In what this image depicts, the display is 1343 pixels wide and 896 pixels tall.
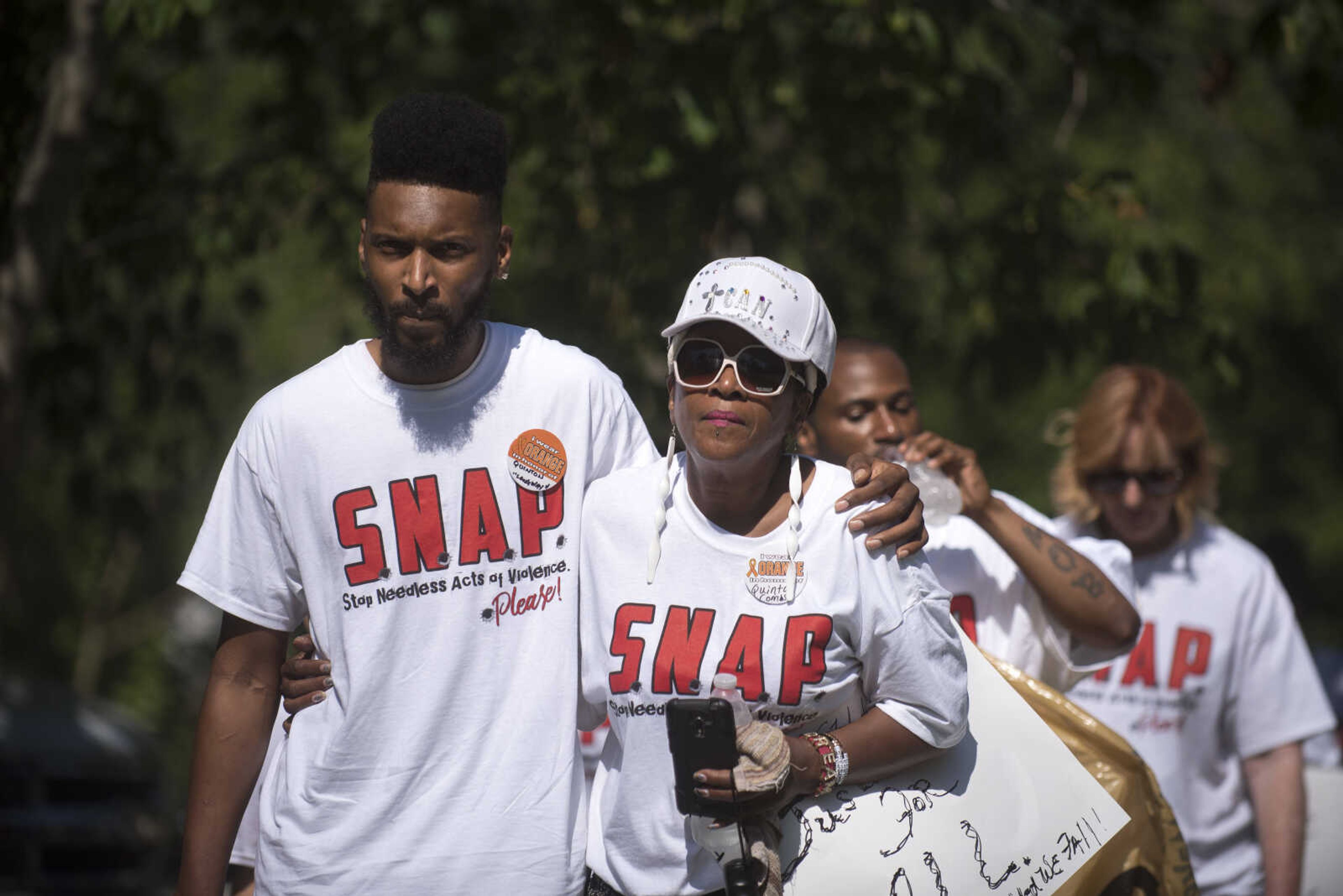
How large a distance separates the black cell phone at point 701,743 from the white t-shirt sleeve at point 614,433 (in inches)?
23.7

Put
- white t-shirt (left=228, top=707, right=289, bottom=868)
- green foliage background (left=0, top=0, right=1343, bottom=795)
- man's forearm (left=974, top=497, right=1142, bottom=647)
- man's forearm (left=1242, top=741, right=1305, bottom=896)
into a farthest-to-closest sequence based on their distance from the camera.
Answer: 1. green foliage background (left=0, top=0, right=1343, bottom=795)
2. man's forearm (left=1242, top=741, right=1305, bottom=896)
3. man's forearm (left=974, top=497, right=1142, bottom=647)
4. white t-shirt (left=228, top=707, right=289, bottom=868)

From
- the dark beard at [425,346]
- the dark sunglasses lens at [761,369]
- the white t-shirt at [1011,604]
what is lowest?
the white t-shirt at [1011,604]

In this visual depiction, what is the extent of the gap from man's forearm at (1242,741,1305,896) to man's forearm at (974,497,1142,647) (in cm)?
105

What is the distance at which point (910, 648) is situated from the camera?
2.58 meters

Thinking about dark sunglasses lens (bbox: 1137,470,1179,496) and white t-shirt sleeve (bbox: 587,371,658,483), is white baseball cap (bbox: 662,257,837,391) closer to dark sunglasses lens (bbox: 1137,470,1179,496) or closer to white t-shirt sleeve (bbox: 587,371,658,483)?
white t-shirt sleeve (bbox: 587,371,658,483)

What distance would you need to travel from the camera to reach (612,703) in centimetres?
267

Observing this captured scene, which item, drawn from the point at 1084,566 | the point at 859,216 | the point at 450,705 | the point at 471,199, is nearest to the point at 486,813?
the point at 450,705

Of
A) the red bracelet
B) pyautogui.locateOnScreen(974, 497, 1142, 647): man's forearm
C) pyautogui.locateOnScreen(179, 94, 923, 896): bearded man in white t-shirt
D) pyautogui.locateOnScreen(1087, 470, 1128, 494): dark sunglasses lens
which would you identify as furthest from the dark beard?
pyautogui.locateOnScreen(1087, 470, 1128, 494): dark sunglasses lens

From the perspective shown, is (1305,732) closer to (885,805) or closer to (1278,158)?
(885,805)

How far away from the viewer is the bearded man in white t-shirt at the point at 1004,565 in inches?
129

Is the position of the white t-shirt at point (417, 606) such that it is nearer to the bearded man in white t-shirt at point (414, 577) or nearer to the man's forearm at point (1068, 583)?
the bearded man in white t-shirt at point (414, 577)

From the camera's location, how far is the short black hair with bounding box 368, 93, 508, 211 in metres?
2.68

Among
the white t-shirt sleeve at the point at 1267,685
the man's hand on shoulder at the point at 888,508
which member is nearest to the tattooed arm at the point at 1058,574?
the man's hand on shoulder at the point at 888,508

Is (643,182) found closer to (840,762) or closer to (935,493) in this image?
(935,493)
